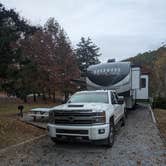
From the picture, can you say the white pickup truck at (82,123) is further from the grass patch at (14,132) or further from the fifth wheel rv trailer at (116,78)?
the fifth wheel rv trailer at (116,78)

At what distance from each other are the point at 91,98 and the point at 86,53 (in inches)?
1696

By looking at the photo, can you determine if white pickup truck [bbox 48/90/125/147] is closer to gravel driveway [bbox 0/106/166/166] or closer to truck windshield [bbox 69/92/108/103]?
gravel driveway [bbox 0/106/166/166]

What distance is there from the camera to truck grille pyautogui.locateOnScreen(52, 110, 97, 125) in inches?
289

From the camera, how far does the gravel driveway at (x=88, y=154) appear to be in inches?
242

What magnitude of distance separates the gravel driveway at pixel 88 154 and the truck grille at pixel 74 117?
875 millimetres

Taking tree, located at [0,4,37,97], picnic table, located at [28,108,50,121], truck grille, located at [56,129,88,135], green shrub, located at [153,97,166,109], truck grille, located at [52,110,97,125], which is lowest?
green shrub, located at [153,97,166,109]

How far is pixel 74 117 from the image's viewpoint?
7480 millimetres

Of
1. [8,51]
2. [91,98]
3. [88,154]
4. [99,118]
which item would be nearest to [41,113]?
[8,51]

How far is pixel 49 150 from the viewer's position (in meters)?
7.49

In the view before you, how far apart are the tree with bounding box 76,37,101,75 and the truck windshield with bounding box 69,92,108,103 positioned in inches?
1573

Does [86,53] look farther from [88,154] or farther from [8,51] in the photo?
[88,154]

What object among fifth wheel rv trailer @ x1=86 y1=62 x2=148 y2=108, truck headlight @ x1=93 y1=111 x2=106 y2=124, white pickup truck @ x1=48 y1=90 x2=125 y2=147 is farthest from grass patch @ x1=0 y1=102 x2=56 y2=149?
fifth wheel rv trailer @ x1=86 y1=62 x2=148 y2=108

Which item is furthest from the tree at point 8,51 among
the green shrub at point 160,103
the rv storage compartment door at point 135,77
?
the green shrub at point 160,103

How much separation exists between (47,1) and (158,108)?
12.7 meters
